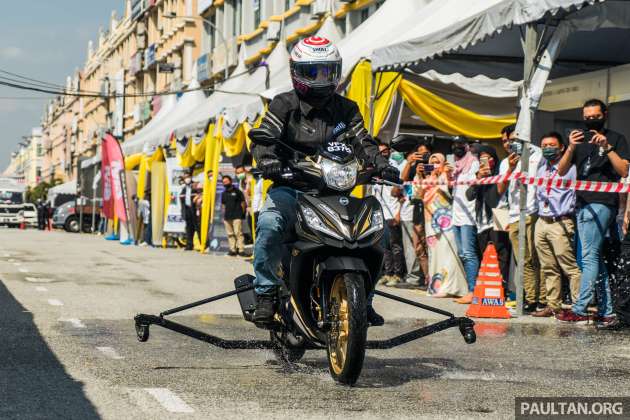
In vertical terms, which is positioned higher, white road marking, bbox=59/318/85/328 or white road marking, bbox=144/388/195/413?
white road marking, bbox=144/388/195/413

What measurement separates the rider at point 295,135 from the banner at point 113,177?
81.0ft

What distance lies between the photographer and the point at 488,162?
12.9 meters

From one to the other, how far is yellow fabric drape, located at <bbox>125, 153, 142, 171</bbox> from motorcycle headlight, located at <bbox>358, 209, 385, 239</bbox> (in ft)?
86.9

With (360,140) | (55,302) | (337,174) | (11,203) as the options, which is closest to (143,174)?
(55,302)

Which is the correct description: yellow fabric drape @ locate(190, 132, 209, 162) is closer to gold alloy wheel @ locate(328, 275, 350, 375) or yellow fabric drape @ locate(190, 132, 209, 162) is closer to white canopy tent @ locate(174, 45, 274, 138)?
white canopy tent @ locate(174, 45, 274, 138)

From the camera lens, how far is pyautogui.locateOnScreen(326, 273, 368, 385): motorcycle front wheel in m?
6.08

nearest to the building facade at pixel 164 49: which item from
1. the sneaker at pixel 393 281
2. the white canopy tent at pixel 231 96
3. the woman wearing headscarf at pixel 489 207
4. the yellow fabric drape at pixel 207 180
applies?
the white canopy tent at pixel 231 96

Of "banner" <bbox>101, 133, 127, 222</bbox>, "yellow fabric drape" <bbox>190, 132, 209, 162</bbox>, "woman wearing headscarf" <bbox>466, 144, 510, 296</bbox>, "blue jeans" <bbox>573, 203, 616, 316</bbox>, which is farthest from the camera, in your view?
"banner" <bbox>101, 133, 127, 222</bbox>

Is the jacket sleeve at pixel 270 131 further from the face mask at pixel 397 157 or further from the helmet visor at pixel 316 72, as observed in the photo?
the face mask at pixel 397 157

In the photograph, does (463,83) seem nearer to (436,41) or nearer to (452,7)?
(452,7)

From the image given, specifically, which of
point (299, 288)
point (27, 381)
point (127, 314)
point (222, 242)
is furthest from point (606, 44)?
point (222, 242)

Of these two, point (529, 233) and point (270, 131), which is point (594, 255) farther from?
Result: point (270, 131)

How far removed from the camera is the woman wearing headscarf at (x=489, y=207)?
1281 cm

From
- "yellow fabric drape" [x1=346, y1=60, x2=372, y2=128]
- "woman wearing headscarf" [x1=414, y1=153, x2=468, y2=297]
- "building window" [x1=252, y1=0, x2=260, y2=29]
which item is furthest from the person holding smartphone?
"building window" [x1=252, y1=0, x2=260, y2=29]
